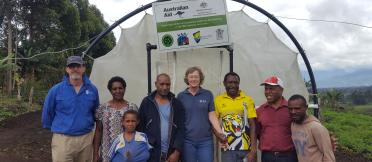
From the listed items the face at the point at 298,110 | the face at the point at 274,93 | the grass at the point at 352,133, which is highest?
the face at the point at 274,93

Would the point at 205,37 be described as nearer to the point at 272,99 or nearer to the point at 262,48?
the point at 262,48

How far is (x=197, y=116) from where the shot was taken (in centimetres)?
430

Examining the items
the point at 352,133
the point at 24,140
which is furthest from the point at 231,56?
the point at 352,133

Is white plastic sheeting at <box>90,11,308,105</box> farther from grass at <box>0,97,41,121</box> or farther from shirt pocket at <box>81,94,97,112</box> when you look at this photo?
grass at <box>0,97,41,121</box>

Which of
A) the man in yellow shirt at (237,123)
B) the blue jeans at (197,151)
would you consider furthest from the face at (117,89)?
the man in yellow shirt at (237,123)

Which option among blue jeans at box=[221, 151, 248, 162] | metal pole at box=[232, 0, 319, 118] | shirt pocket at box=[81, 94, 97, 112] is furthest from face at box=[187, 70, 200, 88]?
metal pole at box=[232, 0, 319, 118]

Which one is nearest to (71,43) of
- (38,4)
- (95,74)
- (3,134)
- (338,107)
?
(38,4)

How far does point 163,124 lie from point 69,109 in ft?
3.27

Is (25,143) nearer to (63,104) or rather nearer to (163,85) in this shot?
(63,104)

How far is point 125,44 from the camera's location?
20.8ft

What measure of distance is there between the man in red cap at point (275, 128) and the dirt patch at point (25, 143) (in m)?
6.01

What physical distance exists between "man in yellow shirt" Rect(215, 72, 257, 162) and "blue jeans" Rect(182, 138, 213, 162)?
19 centimetres

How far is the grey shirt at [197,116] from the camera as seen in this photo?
4.30 metres

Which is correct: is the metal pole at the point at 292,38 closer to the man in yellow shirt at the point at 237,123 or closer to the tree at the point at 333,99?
the man in yellow shirt at the point at 237,123
